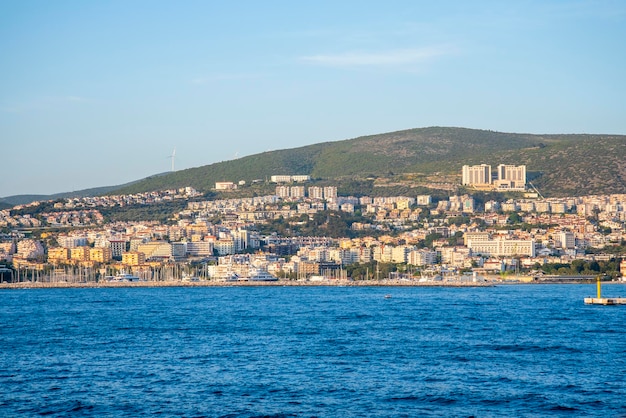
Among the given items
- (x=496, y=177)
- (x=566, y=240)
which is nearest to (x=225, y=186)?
(x=496, y=177)

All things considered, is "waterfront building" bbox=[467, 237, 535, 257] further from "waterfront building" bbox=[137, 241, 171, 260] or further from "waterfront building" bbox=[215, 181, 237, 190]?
"waterfront building" bbox=[215, 181, 237, 190]

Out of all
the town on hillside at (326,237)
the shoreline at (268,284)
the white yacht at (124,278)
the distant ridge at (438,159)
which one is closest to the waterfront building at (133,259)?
the town on hillside at (326,237)

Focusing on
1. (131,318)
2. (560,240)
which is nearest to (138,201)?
(560,240)

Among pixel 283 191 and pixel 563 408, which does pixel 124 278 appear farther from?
pixel 563 408

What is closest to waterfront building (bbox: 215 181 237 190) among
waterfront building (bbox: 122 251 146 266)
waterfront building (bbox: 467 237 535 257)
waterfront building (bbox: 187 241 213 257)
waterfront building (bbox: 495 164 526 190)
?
waterfront building (bbox: 495 164 526 190)

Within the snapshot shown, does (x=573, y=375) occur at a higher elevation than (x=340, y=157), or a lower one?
lower

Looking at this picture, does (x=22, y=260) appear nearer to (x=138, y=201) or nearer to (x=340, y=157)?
(x=138, y=201)
